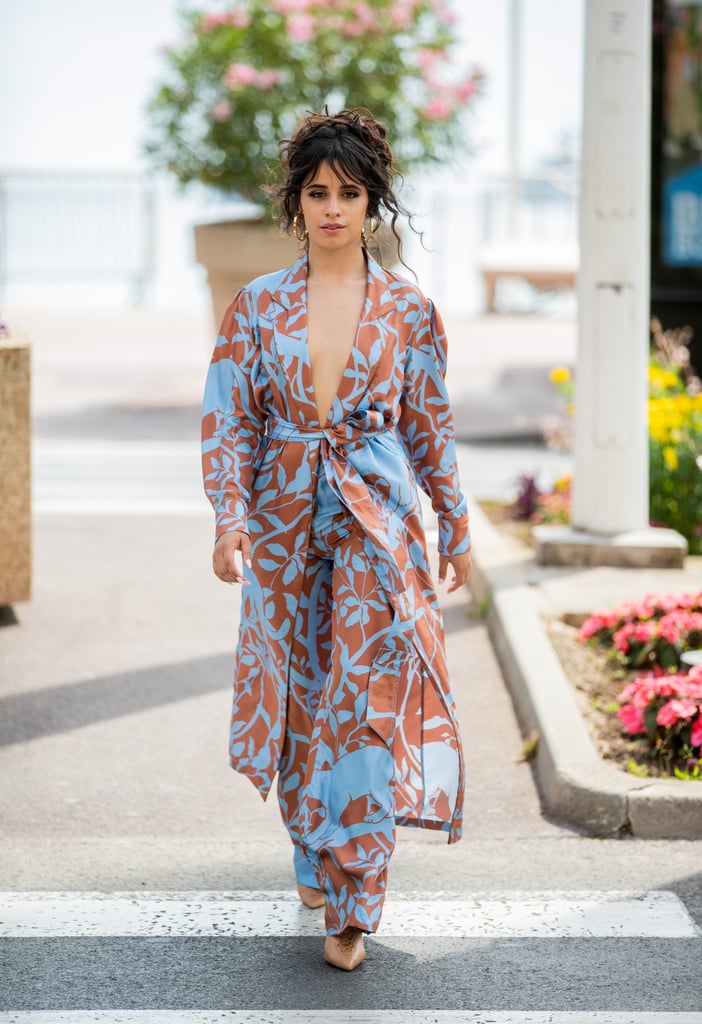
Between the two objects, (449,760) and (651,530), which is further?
(651,530)

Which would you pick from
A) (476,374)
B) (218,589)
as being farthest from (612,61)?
(476,374)

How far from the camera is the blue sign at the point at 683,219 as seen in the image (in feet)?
36.2

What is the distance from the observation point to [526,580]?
6727 millimetres

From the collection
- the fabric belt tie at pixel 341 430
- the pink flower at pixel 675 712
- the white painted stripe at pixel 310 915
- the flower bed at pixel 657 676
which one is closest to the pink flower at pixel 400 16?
the flower bed at pixel 657 676

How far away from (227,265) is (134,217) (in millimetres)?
9764

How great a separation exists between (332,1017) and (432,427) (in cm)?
131

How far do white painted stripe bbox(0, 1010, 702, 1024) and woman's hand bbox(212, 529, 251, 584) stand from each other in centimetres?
91

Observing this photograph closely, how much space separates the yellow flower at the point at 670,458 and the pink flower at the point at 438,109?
5.64m

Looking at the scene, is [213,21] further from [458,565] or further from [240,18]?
[458,565]

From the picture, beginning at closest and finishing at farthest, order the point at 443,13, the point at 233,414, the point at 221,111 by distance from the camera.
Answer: the point at 233,414
the point at 221,111
the point at 443,13

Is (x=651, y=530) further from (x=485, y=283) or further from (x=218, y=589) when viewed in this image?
(x=485, y=283)

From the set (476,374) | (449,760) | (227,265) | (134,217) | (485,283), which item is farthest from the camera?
(134,217)

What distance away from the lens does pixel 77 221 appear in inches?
851

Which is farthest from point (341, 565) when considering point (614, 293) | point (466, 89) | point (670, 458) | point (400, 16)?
point (466, 89)
